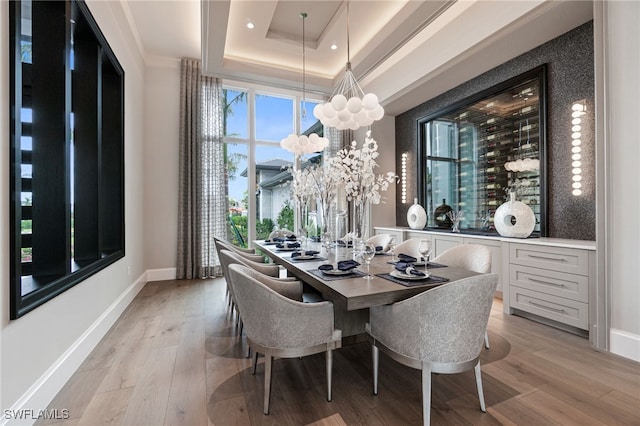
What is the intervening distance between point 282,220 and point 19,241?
4.49 metres

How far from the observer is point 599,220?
249 centimetres

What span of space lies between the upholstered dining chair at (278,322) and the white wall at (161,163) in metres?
3.92

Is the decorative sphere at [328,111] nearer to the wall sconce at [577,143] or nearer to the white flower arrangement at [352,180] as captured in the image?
the white flower arrangement at [352,180]

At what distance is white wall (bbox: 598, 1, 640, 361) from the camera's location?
2.31 metres

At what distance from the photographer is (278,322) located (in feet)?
5.43

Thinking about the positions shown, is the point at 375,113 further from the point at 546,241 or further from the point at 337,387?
the point at 337,387

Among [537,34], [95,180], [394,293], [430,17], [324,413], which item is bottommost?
[324,413]

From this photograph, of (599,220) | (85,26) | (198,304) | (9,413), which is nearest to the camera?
(9,413)

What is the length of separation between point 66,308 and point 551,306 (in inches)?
163

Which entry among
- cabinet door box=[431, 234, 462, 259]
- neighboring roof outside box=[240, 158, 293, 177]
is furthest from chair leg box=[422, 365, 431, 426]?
neighboring roof outside box=[240, 158, 293, 177]

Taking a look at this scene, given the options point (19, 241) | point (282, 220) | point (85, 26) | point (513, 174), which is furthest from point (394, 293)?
point (282, 220)

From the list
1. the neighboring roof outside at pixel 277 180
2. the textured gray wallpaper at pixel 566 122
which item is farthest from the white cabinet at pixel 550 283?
the neighboring roof outside at pixel 277 180

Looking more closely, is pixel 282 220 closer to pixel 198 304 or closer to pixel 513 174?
pixel 198 304

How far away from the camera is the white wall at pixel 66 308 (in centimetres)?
147
